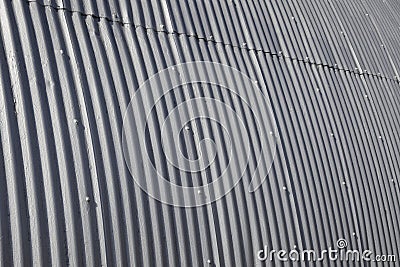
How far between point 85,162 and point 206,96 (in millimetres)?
1413

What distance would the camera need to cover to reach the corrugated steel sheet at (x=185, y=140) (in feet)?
12.7

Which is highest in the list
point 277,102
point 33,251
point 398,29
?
point 398,29

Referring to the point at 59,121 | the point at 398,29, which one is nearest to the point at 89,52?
the point at 59,121

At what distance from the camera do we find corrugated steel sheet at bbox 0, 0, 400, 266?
12.7 ft

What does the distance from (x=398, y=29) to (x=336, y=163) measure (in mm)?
3931

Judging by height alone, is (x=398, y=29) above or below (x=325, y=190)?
above

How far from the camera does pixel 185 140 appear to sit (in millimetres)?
4777

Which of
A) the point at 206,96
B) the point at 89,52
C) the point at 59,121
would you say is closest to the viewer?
the point at 59,121

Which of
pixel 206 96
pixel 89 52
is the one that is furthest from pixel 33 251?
pixel 206 96

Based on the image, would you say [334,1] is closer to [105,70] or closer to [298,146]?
[298,146]

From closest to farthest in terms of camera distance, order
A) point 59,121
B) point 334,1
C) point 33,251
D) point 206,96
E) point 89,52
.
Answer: point 33,251 → point 59,121 → point 89,52 → point 206,96 → point 334,1

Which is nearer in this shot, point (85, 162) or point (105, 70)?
point (85, 162)

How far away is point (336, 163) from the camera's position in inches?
239

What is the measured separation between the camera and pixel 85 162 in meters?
4.07
